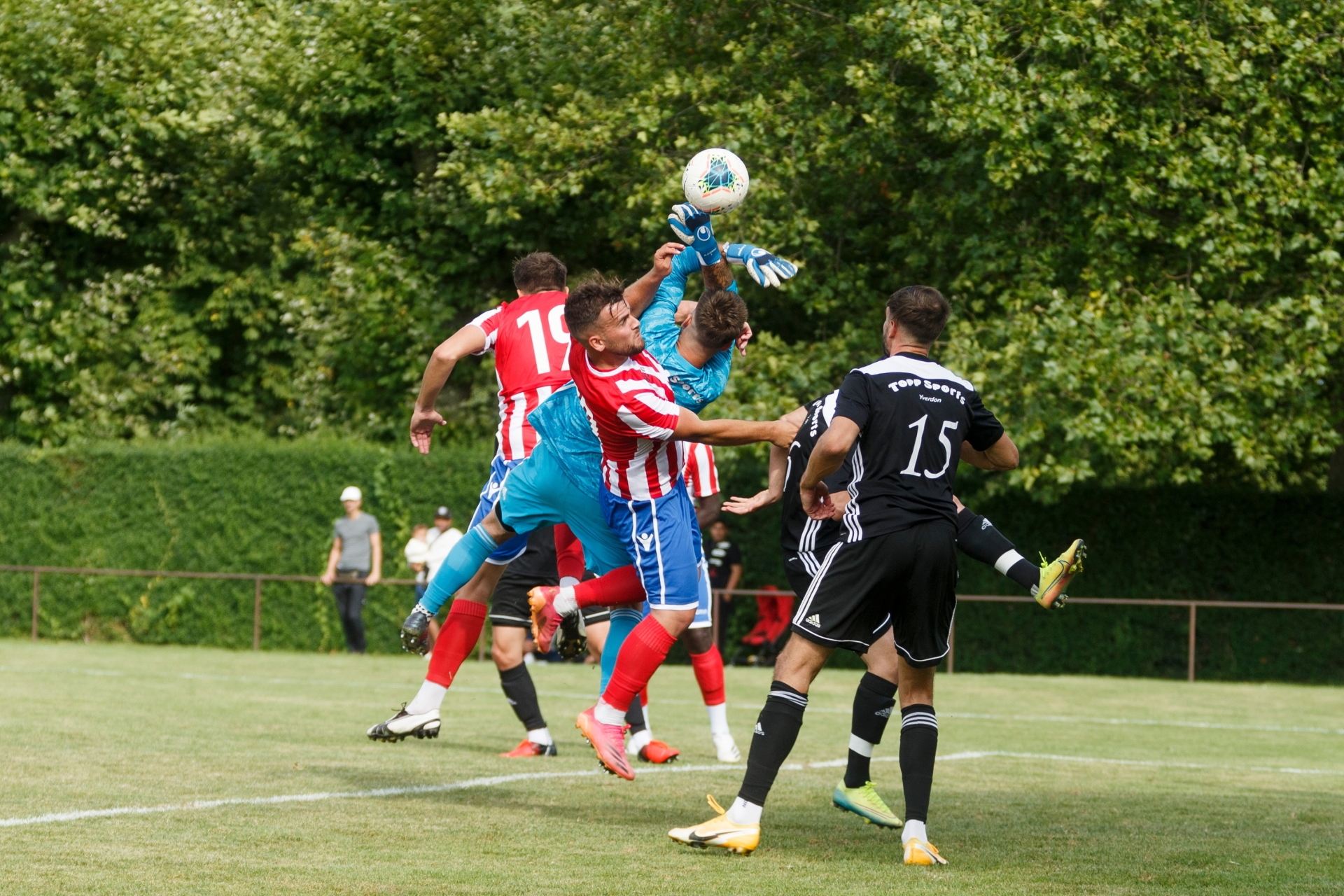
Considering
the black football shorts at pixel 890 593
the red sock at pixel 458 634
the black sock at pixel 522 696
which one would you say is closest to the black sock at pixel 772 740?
the black football shorts at pixel 890 593

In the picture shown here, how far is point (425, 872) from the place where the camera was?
536 cm

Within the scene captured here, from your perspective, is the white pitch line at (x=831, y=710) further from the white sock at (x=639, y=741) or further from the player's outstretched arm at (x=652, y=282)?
the player's outstretched arm at (x=652, y=282)

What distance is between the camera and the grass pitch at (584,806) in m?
5.41

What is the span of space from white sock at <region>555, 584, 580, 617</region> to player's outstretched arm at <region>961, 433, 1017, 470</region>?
1.80 m

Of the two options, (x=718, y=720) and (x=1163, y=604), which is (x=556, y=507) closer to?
(x=718, y=720)

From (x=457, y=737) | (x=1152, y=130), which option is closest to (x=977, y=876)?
(x=457, y=737)

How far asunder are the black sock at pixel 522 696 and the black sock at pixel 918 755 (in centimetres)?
361

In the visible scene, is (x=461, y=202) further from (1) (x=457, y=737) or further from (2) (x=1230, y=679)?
(1) (x=457, y=737)

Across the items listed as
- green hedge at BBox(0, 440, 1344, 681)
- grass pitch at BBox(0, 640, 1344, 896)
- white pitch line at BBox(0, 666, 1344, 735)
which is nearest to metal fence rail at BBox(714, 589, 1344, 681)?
green hedge at BBox(0, 440, 1344, 681)

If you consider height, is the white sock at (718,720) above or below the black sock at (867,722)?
below

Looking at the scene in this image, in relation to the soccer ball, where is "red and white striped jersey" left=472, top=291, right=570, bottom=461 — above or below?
below

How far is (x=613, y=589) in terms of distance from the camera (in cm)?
740

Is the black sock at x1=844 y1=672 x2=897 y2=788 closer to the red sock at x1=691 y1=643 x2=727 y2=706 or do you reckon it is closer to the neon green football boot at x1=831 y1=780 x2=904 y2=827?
the neon green football boot at x1=831 y1=780 x2=904 y2=827

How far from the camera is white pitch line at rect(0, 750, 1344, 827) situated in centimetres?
639
